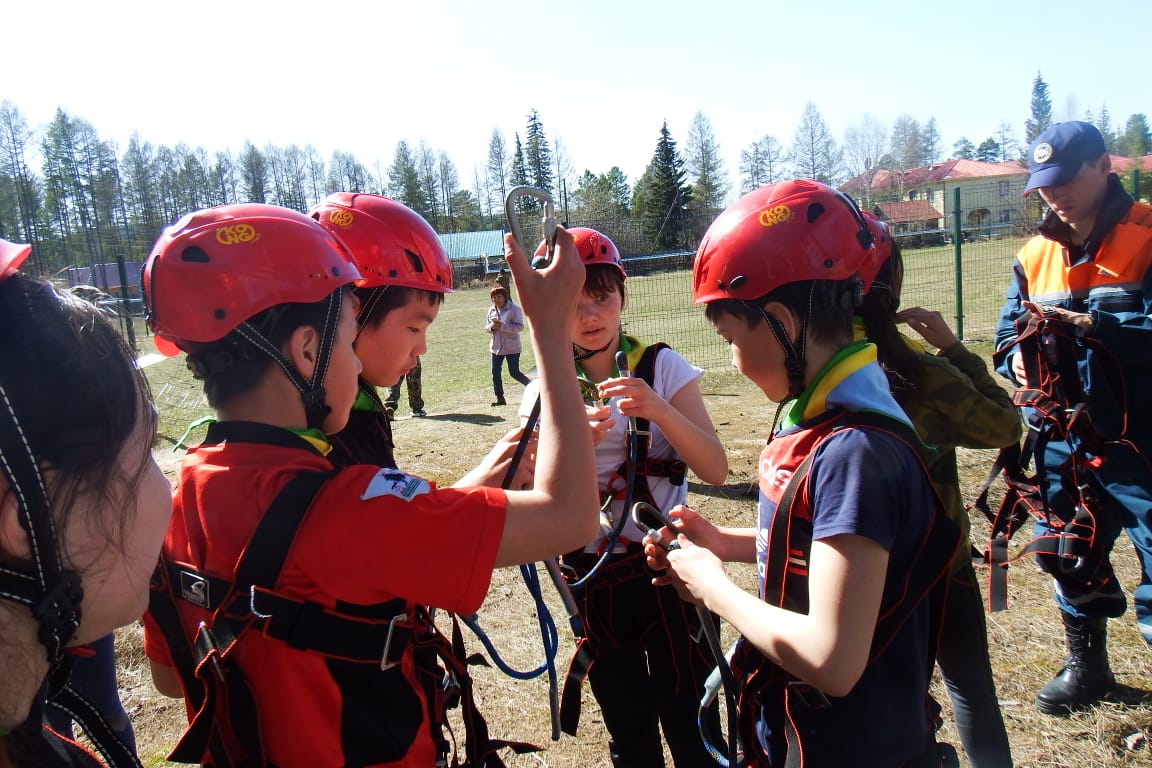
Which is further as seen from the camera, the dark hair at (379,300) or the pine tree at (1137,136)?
the pine tree at (1137,136)

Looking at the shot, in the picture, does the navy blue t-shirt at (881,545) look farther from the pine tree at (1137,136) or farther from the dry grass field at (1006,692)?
the pine tree at (1137,136)

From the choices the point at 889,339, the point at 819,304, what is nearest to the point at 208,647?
the point at 819,304

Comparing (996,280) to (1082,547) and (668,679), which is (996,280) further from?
(668,679)

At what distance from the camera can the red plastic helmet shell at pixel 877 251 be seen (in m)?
2.40

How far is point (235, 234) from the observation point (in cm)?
178

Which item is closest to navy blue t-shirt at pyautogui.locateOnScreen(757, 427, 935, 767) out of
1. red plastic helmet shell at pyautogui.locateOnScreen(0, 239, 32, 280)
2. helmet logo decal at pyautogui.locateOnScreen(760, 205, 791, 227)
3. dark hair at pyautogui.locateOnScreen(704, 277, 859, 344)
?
dark hair at pyautogui.locateOnScreen(704, 277, 859, 344)

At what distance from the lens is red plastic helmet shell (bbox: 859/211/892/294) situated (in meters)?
2.40

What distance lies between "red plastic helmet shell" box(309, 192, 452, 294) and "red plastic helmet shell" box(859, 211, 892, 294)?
1411 mm

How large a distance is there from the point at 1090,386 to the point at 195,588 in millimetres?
4164

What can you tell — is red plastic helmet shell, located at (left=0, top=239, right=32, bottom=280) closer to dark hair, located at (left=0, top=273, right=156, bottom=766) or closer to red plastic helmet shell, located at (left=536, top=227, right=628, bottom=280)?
dark hair, located at (left=0, top=273, right=156, bottom=766)

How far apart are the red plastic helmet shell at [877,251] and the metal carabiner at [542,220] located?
1.12 metres

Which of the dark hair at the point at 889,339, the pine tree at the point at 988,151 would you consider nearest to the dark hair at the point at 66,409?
the dark hair at the point at 889,339

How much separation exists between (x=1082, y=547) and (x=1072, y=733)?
93 centimetres

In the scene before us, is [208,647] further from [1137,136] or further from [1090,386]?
[1137,136]
